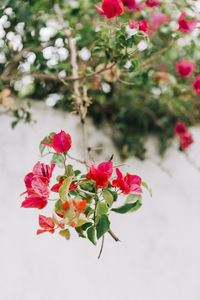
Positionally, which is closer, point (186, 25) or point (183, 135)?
point (186, 25)

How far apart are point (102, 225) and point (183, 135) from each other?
1.07 m

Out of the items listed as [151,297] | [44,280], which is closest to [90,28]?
[44,280]

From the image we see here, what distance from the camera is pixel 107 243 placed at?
4.28 ft

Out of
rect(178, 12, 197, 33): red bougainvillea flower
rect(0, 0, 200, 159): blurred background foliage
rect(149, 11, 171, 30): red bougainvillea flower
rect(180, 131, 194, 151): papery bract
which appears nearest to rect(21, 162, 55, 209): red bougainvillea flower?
rect(0, 0, 200, 159): blurred background foliage

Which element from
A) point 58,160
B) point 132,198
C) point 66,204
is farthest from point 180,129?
point 66,204

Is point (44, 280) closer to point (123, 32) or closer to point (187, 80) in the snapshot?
point (123, 32)

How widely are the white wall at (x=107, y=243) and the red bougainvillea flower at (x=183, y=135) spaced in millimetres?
126

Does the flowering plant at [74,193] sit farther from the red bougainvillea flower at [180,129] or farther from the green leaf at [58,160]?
the red bougainvillea flower at [180,129]

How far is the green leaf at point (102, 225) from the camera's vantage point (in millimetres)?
594

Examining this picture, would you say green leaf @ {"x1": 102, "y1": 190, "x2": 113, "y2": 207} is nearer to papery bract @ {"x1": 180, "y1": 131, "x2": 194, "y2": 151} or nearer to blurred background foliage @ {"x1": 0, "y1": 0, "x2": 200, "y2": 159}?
blurred background foliage @ {"x1": 0, "y1": 0, "x2": 200, "y2": 159}

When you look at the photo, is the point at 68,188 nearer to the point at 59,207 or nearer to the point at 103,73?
the point at 59,207

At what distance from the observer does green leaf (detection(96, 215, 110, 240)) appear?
594mm

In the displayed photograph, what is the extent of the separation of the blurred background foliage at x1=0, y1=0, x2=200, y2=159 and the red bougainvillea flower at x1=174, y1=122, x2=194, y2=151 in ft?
0.24

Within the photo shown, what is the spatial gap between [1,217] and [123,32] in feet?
2.62
